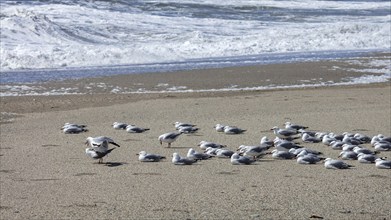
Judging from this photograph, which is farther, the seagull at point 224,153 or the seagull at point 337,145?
the seagull at point 337,145

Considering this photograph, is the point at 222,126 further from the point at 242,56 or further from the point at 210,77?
the point at 242,56

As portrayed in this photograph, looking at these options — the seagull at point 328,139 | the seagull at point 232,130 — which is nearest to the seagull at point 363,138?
the seagull at point 328,139

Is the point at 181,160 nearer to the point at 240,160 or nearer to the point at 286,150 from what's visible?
the point at 240,160

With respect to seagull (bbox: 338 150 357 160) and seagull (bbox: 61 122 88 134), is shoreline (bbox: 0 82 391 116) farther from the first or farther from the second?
seagull (bbox: 338 150 357 160)

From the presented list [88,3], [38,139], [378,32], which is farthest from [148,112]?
[88,3]

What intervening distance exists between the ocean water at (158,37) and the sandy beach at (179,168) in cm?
441

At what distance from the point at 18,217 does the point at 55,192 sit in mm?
805

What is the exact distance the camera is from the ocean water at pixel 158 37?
17.9m

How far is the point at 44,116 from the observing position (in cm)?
1077

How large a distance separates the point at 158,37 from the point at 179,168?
17.1 m

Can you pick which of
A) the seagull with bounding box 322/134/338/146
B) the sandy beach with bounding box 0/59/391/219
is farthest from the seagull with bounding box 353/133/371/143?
the sandy beach with bounding box 0/59/391/219

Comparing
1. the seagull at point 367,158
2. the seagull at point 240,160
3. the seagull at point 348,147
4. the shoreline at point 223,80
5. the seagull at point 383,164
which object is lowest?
the shoreline at point 223,80

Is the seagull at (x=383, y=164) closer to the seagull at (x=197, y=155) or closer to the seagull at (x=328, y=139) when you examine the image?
the seagull at (x=328, y=139)

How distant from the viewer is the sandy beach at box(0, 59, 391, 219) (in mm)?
5500
